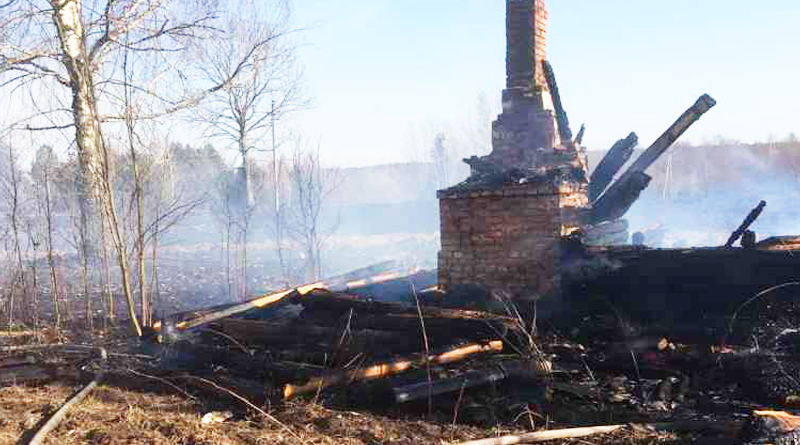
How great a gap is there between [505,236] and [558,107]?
12.8ft

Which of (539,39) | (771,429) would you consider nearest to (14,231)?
(539,39)

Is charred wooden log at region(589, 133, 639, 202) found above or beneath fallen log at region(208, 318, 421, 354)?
above

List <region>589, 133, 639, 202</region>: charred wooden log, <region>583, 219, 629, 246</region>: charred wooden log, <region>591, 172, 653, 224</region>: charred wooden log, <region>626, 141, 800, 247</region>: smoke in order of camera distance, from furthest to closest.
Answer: <region>626, 141, 800, 247</region>: smoke, <region>589, 133, 639, 202</region>: charred wooden log, <region>591, 172, 653, 224</region>: charred wooden log, <region>583, 219, 629, 246</region>: charred wooden log

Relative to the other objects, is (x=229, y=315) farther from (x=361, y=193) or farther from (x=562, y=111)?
(x=361, y=193)

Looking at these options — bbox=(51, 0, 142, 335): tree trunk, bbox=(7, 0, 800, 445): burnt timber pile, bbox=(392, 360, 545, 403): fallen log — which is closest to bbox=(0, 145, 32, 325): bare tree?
bbox=(51, 0, 142, 335): tree trunk

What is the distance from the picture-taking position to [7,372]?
523cm

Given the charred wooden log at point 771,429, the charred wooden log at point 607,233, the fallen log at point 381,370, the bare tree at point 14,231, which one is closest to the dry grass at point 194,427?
the fallen log at point 381,370

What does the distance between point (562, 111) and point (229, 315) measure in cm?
629

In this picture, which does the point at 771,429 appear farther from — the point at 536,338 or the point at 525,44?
the point at 525,44

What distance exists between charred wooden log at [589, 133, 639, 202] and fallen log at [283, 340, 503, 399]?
539 centimetres

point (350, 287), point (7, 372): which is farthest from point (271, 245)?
point (7, 372)

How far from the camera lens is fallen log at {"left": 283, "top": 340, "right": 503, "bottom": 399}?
4.26 metres

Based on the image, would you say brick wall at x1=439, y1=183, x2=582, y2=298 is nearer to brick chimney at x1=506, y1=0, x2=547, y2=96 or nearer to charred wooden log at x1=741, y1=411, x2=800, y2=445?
brick chimney at x1=506, y1=0, x2=547, y2=96

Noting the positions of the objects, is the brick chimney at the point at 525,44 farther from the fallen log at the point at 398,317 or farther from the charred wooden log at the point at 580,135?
the fallen log at the point at 398,317
